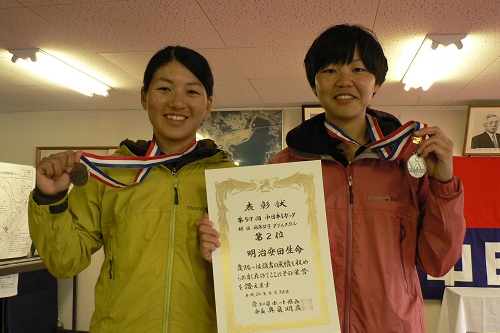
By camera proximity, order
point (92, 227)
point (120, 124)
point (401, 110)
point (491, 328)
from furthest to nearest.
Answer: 1. point (120, 124)
2. point (401, 110)
3. point (491, 328)
4. point (92, 227)

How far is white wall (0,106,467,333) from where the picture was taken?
15.9ft

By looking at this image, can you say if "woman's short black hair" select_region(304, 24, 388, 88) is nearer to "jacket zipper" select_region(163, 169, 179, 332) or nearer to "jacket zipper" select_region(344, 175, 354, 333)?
"jacket zipper" select_region(344, 175, 354, 333)

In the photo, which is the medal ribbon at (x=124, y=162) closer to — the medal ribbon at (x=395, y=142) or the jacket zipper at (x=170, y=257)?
the jacket zipper at (x=170, y=257)

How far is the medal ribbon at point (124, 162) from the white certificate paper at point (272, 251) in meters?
0.18

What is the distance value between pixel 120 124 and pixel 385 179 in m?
4.54

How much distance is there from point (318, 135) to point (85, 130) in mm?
4610

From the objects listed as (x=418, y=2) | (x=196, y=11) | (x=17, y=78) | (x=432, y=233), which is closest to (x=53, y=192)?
(x=432, y=233)

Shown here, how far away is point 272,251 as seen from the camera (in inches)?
46.1

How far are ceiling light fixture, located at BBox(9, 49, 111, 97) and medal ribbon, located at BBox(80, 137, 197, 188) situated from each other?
2430 millimetres

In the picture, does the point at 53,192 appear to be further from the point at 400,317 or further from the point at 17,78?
the point at 17,78

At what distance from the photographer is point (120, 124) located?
5.24 meters

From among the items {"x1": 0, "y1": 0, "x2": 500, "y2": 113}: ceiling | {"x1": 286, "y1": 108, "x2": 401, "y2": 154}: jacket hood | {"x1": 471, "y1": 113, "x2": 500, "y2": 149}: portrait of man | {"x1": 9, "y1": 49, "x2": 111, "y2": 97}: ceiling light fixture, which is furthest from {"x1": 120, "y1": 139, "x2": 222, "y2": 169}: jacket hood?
{"x1": 471, "y1": 113, "x2": 500, "y2": 149}: portrait of man

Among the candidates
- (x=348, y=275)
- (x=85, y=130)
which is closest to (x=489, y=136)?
(x=348, y=275)

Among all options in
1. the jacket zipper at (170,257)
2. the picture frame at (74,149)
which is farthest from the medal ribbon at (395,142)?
the picture frame at (74,149)
